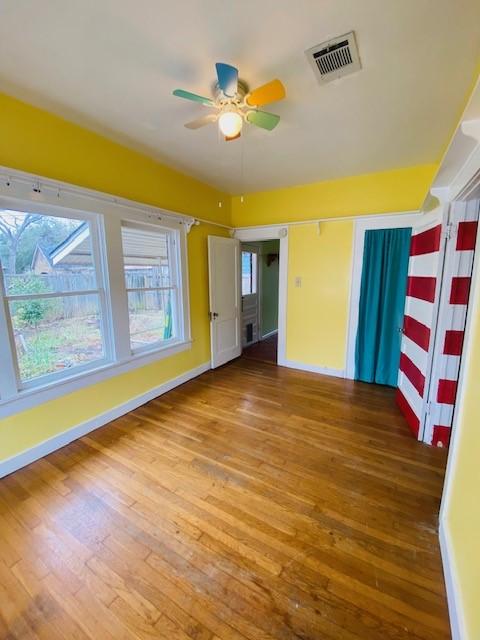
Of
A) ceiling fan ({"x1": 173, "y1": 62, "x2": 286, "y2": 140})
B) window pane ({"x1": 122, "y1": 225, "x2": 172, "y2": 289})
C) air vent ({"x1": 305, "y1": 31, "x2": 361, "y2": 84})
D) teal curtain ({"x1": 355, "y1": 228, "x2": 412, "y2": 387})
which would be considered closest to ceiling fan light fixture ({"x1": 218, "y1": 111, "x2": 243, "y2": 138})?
ceiling fan ({"x1": 173, "y1": 62, "x2": 286, "y2": 140})

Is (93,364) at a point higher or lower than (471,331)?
lower

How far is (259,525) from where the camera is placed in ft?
5.27

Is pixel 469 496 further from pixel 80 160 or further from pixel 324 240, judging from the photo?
pixel 80 160

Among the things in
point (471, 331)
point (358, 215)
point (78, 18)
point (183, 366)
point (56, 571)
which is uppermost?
point (78, 18)

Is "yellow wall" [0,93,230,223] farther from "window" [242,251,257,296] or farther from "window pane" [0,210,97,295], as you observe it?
"window" [242,251,257,296]

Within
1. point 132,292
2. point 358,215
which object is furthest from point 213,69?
point 358,215

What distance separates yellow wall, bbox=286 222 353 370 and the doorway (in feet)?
3.03

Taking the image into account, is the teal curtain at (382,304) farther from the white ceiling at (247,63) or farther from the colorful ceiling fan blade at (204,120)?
the colorful ceiling fan blade at (204,120)

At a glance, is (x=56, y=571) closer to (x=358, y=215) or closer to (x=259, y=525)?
(x=259, y=525)

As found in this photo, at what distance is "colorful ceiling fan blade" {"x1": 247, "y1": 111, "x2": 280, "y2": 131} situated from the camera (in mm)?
1760

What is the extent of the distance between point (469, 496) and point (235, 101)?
2.59 m

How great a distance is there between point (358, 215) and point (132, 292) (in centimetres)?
299

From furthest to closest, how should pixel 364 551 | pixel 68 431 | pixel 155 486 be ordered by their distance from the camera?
pixel 68 431 → pixel 155 486 → pixel 364 551

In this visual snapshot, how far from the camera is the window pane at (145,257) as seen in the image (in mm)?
2861
